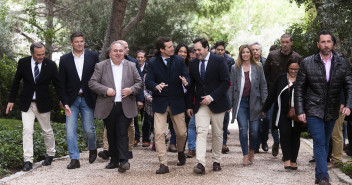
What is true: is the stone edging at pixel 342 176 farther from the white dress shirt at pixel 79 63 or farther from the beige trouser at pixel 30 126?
the beige trouser at pixel 30 126

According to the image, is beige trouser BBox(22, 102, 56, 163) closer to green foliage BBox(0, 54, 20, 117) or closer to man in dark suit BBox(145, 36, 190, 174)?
man in dark suit BBox(145, 36, 190, 174)

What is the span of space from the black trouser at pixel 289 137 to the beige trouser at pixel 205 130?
1091 millimetres

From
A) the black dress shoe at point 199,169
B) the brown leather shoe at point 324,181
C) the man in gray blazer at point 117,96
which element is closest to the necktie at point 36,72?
the man in gray blazer at point 117,96

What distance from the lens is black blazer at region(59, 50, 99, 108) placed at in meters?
9.56

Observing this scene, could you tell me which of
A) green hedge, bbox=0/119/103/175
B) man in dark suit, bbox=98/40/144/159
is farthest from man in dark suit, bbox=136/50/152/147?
green hedge, bbox=0/119/103/175

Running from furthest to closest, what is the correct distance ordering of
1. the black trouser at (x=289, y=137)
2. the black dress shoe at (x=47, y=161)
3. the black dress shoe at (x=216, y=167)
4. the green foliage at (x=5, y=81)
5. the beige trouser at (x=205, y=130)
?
the green foliage at (x=5, y=81)
the black dress shoe at (x=47, y=161)
the black trouser at (x=289, y=137)
the black dress shoe at (x=216, y=167)
the beige trouser at (x=205, y=130)

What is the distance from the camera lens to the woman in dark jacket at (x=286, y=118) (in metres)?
9.39

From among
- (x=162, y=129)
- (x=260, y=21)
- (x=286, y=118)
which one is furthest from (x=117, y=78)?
(x=260, y=21)

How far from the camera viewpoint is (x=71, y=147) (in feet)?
31.6

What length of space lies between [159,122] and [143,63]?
3858mm

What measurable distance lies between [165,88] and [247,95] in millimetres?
1806

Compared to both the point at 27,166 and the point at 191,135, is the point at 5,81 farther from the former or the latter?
the point at 27,166

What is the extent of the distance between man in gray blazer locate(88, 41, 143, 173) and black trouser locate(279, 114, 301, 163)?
2.48 metres

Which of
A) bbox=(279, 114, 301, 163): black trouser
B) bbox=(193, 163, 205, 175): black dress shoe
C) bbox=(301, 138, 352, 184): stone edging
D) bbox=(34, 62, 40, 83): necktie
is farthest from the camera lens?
bbox=(34, 62, 40, 83): necktie
